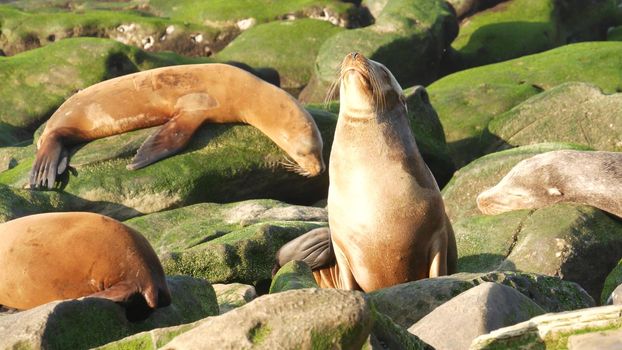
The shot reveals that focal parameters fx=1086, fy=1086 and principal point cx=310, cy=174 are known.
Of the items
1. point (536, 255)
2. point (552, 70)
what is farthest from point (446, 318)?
point (552, 70)

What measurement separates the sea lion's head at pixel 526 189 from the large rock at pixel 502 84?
13.1 feet

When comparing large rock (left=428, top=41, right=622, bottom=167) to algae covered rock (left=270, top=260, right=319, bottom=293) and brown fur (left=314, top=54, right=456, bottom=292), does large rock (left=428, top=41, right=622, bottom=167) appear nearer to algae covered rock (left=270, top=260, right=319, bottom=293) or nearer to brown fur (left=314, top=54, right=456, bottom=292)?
brown fur (left=314, top=54, right=456, bottom=292)

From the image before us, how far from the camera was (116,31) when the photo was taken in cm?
2756

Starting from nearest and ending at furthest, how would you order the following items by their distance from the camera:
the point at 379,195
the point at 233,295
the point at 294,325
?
the point at 294,325
the point at 233,295
the point at 379,195

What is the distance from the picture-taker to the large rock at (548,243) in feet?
28.6

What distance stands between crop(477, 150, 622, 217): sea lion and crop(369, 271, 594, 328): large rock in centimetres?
328

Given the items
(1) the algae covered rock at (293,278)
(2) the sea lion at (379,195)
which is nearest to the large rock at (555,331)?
(1) the algae covered rock at (293,278)

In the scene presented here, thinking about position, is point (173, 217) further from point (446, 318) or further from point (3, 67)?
point (3, 67)

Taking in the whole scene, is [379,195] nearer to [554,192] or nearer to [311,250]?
[311,250]

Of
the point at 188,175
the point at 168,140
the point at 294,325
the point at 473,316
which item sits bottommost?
the point at 188,175

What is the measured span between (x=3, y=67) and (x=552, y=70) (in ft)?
32.1

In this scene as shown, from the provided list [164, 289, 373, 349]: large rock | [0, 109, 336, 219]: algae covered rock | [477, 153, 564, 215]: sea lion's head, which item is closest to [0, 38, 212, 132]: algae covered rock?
[0, 109, 336, 219]: algae covered rock

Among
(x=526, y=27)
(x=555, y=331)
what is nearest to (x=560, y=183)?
(x=555, y=331)

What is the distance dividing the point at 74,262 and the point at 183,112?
19.6 ft
